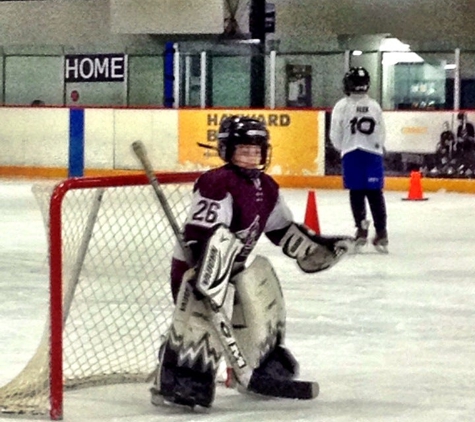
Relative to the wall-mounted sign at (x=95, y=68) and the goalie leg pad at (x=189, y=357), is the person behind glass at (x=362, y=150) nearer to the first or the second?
the goalie leg pad at (x=189, y=357)

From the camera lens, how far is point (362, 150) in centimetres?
931

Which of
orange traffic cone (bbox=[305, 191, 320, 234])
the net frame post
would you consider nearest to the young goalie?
the net frame post

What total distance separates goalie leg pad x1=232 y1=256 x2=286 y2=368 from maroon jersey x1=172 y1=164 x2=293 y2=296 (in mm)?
80

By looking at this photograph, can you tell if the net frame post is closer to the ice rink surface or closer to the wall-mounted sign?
the ice rink surface

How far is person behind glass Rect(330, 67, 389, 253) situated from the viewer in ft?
30.3

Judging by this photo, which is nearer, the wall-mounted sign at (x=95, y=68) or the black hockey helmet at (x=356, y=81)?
the black hockey helmet at (x=356, y=81)

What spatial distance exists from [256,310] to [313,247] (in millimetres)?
343

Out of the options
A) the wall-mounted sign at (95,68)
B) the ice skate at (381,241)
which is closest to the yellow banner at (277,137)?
the wall-mounted sign at (95,68)

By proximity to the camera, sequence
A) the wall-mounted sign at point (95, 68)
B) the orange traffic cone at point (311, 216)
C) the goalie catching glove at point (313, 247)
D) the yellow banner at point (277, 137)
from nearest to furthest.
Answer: the goalie catching glove at point (313, 247), the orange traffic cone at point (311, 216), the yellow banner at point (277, 137), the wall-mounted sign at point (95, 68)

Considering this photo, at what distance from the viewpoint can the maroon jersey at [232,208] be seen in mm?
4363

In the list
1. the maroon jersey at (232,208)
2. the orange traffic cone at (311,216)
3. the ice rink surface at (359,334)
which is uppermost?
the maroon jersey at (232,208)

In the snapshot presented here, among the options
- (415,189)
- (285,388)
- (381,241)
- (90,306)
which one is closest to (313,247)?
(285,388)

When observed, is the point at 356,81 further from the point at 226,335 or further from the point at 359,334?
the point at 226,335

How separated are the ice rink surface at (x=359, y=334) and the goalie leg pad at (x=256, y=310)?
7.2 inches
